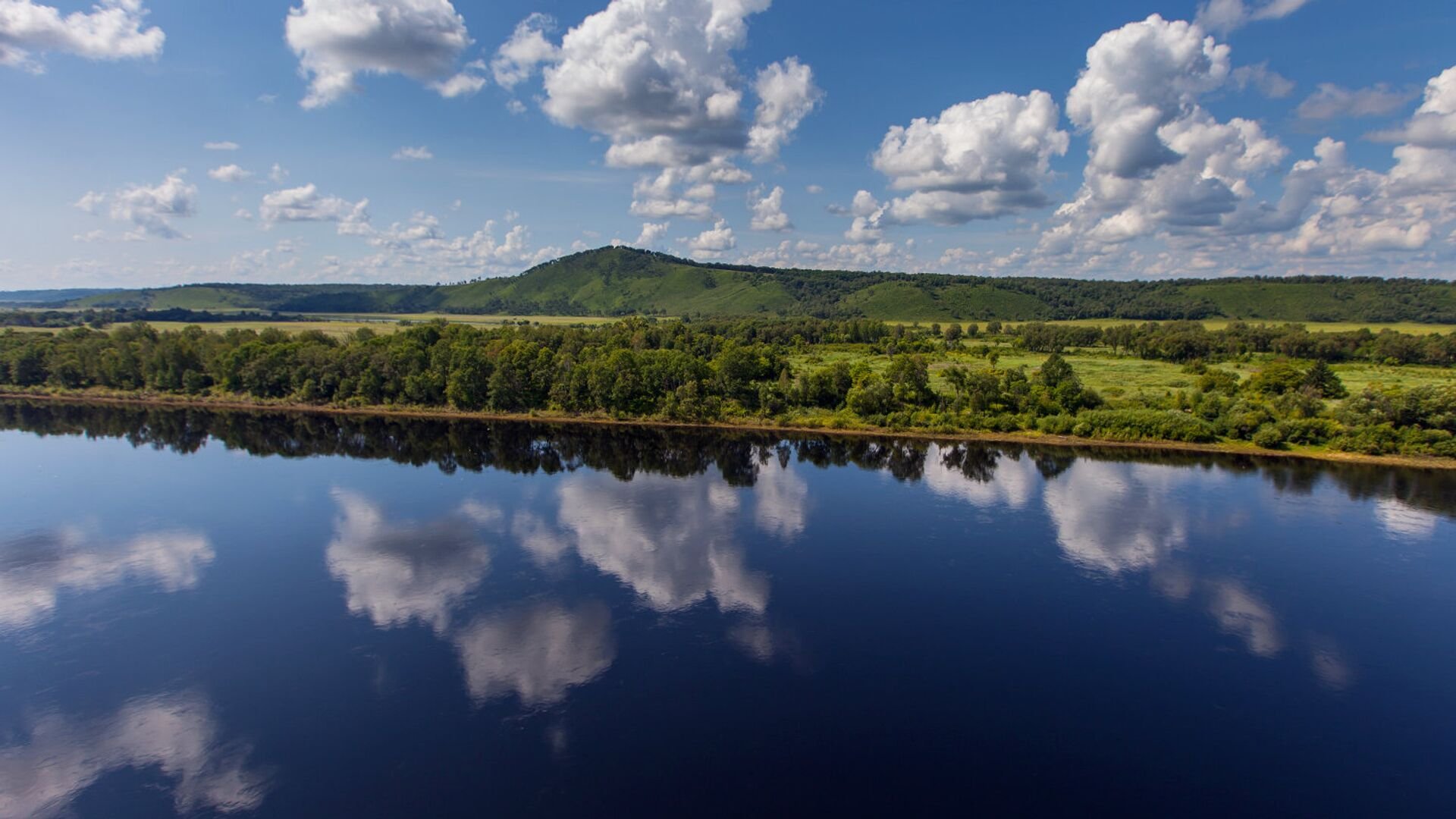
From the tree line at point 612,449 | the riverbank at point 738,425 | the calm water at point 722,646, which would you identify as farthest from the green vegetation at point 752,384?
the calm water at point 722,646

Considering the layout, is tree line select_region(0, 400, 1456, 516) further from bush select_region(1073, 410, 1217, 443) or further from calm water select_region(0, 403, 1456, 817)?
calm water select_region(0, 403, 1456, 817)

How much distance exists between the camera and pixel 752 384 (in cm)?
8544

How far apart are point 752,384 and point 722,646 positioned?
181 ft

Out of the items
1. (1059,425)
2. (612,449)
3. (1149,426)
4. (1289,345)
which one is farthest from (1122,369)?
(612,449)

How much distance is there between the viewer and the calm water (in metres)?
24.0

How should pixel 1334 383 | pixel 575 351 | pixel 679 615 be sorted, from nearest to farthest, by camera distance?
pixel 679 615
pixel 1334 383
pixel 575 351

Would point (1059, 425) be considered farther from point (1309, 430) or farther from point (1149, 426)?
point (1309, 430)

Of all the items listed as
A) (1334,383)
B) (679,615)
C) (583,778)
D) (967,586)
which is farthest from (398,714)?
(1334,383)

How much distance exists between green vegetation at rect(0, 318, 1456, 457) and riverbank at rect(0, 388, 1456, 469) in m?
0.84

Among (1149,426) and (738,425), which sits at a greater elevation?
(1149,426)

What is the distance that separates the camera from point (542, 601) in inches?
1419

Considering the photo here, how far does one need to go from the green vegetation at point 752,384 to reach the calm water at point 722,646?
16.5 metres

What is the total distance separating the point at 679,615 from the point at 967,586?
1646cm

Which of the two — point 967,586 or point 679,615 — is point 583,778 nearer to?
point 679,615
